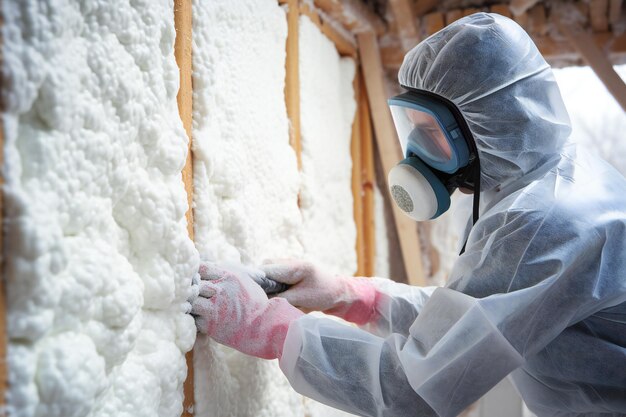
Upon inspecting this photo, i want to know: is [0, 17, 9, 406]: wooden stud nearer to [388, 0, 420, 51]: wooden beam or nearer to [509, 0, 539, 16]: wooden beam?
[388, 0, 420, 51]: wooden beam

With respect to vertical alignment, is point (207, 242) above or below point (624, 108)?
below

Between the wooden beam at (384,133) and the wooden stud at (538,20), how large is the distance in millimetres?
612

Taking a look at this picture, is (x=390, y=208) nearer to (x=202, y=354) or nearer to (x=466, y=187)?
(x=466, y=187)

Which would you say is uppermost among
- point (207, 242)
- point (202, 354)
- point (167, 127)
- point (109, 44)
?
point (109, 44)

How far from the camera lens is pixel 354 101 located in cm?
223

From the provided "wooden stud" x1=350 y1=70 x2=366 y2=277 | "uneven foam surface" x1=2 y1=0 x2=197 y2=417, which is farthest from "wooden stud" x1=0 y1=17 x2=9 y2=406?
"wooden stud" x1=350 y1=70 x2=366 y2=277

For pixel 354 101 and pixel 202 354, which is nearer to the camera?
pixel 202 354

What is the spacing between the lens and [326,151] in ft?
6.23

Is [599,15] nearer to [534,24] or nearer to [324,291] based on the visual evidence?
[534,24]

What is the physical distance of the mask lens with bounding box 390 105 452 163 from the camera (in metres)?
1.23

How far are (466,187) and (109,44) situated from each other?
2.64ft

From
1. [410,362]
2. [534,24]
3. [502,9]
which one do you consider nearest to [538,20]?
[534,24]

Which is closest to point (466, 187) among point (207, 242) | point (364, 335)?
point (364, 335)

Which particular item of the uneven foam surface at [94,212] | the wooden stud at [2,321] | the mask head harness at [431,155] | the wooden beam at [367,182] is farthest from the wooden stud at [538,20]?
the wooden stud at [2,321]
